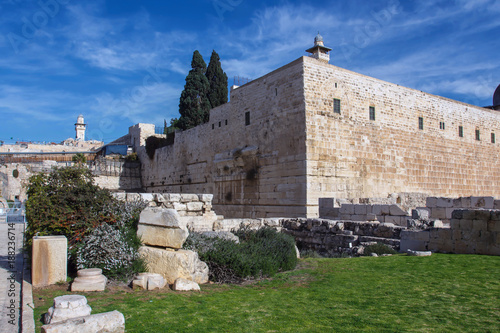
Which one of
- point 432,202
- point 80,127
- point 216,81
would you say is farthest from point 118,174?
point 80,127

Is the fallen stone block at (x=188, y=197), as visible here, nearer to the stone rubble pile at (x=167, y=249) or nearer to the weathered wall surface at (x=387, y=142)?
the stone rubble pile at (x=167, y=249)

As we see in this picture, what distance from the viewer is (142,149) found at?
32.0 metres

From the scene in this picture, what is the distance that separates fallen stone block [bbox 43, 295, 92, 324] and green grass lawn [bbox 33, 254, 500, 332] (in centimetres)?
25

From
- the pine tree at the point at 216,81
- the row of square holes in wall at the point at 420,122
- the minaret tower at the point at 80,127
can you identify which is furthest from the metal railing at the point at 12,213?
the minaret tower at the point at 80,127

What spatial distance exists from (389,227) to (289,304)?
19.0 ft

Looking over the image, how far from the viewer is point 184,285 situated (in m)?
5.57

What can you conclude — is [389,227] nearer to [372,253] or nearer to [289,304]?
[372,253]

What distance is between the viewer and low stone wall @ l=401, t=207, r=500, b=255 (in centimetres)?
746

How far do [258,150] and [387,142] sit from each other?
19.1 feet

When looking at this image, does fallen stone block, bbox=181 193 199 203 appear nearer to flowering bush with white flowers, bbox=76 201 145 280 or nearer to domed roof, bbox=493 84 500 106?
flowering bush with white flowers, bbox=76 201 145 280

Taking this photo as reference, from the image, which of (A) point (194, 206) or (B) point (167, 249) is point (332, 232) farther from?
(B) point (167, 249)

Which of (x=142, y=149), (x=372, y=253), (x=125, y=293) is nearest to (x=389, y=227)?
(x=372, y=253)

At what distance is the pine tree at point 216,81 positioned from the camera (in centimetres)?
3147

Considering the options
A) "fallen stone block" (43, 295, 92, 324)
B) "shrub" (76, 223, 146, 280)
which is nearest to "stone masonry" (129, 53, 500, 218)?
"shrub" (76, 223, 146, 280)
